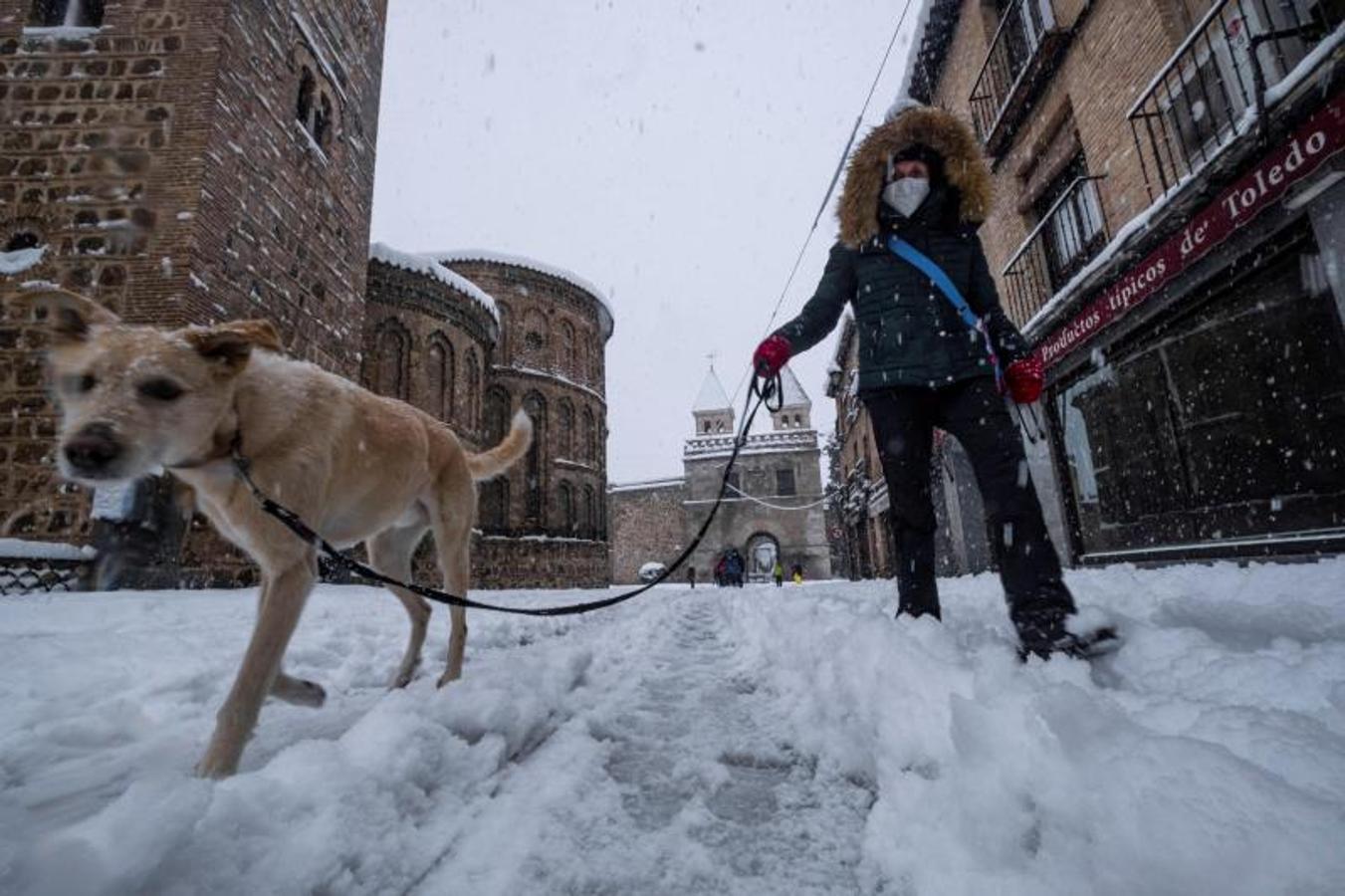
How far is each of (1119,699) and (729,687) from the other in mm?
1645

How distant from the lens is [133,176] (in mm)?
8727

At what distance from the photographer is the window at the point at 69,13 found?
9.37 meters

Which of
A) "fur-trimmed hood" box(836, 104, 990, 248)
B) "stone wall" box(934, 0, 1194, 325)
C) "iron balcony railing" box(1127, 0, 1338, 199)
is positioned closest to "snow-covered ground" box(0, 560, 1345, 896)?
"fur-trimmed hood" box(836, 104, 990, 248)

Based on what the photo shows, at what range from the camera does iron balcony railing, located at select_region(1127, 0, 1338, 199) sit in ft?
16.7

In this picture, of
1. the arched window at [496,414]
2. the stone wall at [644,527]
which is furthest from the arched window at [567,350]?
the stone wall at [644,527]

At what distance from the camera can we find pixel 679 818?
4.47ft

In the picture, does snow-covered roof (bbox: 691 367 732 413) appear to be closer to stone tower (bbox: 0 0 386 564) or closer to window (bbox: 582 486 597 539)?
window (bbox: 582 486 597 539)

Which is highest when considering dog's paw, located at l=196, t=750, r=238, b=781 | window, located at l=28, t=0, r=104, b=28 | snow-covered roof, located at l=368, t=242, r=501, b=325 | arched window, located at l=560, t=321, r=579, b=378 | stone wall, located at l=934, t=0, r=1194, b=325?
arched window, located at l=560, t=321, r=579, b=378

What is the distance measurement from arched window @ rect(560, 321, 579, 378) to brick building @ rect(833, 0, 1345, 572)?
23397 millimetres

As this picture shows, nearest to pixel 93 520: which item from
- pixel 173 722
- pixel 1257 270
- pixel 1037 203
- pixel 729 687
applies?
pixel 173 722

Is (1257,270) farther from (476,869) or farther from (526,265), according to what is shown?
(526,265)

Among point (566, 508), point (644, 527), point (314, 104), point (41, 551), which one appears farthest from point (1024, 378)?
point (644, 527)

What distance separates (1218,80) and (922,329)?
242 inches

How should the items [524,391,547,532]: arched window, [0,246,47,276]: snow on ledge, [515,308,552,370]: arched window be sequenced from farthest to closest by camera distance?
[515,308,552,370]: arched window
[524,391,547,532]: arched window
[0,246,47,276]: snow on ledge
